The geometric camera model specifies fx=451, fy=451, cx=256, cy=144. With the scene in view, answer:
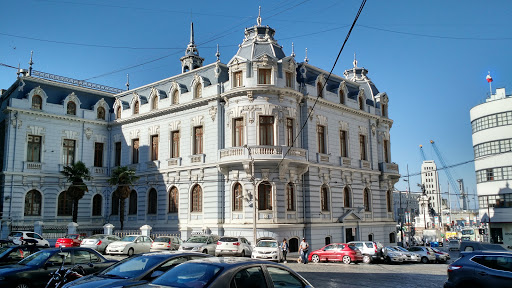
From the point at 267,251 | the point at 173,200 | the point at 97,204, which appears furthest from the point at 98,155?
the point at 267,251

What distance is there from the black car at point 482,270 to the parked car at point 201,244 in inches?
687

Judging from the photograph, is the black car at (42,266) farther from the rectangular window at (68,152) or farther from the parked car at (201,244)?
the rectangular window at (68,152)

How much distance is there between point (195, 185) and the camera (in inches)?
1471

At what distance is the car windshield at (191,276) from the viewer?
7719 mm

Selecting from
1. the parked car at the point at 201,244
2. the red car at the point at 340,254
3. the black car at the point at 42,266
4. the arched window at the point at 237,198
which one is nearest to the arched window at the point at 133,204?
the arched window at the point at 237,198

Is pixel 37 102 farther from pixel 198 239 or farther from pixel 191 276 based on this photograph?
pixel 191 276

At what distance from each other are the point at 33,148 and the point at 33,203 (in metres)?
4.95

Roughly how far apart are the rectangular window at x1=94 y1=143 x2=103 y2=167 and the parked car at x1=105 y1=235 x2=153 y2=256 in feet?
52.9

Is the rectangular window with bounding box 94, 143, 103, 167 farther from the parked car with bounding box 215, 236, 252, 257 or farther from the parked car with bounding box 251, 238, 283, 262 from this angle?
the parked car with bounding box 251, 238, 283, 262

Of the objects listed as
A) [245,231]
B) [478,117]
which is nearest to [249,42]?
[245,231]

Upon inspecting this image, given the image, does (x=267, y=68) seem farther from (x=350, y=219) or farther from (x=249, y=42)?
(x=350, y=219)

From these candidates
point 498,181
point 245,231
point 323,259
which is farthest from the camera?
point 498,181

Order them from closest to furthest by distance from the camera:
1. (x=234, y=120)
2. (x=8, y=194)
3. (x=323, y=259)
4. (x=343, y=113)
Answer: (x=323, y=259)
(x=234, y=120)
(x=8, y=194)
(x=343, y=113)

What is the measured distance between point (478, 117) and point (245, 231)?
41.8m
